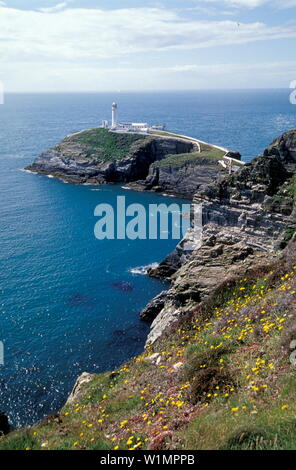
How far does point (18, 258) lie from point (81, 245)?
9.57 metres

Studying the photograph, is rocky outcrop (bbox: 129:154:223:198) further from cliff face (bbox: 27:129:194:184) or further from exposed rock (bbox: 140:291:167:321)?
exposed rock (bbox: 140:291:167:321)

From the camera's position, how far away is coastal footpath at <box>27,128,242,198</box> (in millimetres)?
92144

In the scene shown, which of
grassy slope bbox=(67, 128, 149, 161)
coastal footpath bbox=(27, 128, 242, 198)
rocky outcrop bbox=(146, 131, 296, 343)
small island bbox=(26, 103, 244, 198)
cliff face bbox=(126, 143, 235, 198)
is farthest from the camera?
grassy slope bbox=(67, 128, 149, 161)

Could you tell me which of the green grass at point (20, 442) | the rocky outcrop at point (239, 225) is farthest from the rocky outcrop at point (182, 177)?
the green grass at point (20, 442)

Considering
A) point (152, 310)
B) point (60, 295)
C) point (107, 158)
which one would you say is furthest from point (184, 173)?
point (152, 310)

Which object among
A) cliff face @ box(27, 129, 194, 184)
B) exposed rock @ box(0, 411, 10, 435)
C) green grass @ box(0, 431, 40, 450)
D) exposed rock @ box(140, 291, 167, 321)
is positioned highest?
cliff face @ box(27, 129, 194, 184)

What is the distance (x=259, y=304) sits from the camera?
17594 millimetres

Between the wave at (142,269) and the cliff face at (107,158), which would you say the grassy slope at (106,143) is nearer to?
the cliff face at (107,158)

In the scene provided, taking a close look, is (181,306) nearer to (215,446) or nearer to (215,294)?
(215,294)

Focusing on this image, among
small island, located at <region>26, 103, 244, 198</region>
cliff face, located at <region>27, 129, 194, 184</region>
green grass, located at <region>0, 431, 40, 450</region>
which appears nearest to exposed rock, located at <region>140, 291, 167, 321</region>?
green grass, located at <region>0, 431, 40, 450</region>

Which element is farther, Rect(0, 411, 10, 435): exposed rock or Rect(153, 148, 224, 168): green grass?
Rect(153, 148, 224, 168): green grass

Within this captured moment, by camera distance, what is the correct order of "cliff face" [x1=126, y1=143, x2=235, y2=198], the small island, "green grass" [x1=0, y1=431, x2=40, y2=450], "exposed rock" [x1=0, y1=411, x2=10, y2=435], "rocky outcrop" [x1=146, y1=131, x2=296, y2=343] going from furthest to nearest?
the small island, "cliff face" [x1=126, y1=143, x2=235, y2=198], "rocky outcrop" [x1=146, y1=131, x2=296, y2=343], "exposed rock" [x1=0, y1=411, x2=10, y2=435], "green grass" [x1=0, y1=431, x2=40, y2=450]

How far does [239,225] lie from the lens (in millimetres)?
38688
